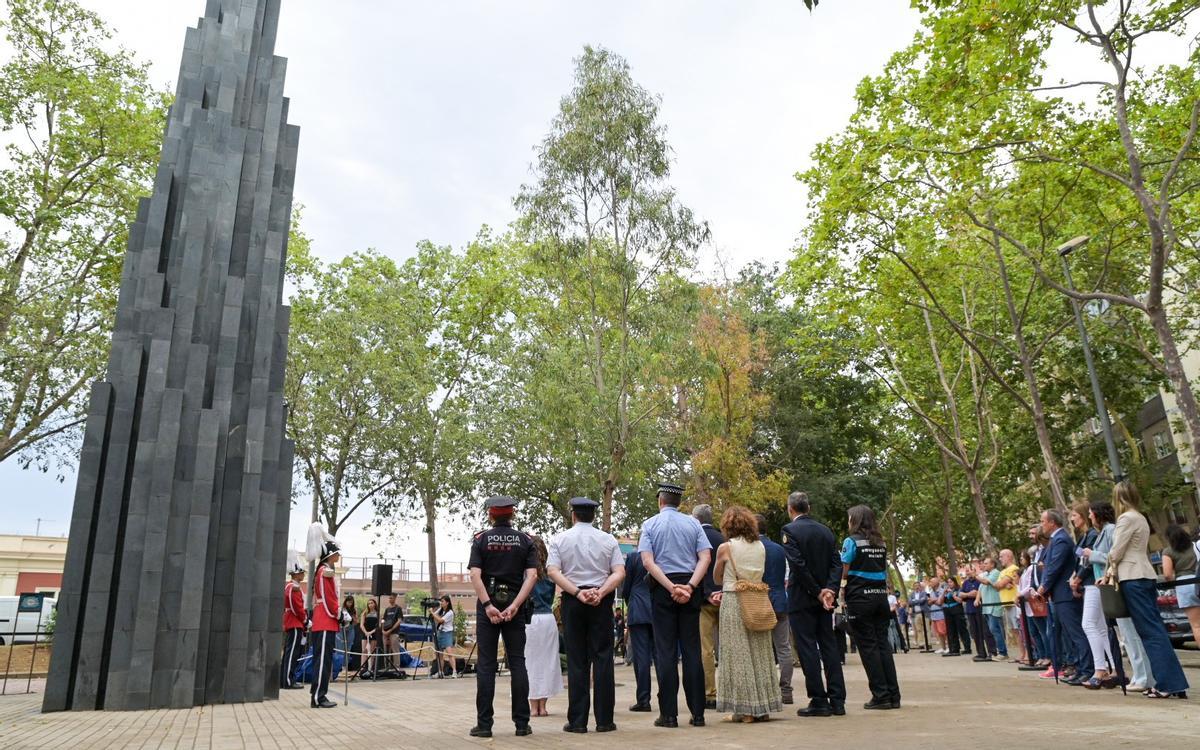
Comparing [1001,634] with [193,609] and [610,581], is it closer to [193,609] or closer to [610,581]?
[610,581]

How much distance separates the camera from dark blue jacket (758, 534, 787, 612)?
30.0 feet

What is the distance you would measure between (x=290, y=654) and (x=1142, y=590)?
13861 millimetres

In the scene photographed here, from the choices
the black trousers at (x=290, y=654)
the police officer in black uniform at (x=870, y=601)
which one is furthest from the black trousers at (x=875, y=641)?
the black trousers at (x=290, y=654)

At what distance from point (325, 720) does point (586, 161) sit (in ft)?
52.4

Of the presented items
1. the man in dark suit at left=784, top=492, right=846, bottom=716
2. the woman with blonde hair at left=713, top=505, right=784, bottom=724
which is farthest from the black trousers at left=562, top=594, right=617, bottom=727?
the man in dark suit at left=784, top=492, right=846, bottom=716

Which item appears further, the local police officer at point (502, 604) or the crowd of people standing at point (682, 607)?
the crowd of people standing at point (682, 607)

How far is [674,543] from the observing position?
7.63 m

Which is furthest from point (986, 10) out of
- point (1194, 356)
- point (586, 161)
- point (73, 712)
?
point (1194, 356)

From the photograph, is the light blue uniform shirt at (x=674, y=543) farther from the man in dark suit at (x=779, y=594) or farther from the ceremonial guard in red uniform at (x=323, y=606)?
the ceremonial guard in red uniform at (x=323, y=606)

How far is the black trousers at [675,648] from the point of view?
7.10 metres

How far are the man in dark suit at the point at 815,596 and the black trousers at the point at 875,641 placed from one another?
228mm

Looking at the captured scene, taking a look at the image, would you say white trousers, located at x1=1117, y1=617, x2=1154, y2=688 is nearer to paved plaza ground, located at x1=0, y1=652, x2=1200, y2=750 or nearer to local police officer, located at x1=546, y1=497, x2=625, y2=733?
paved plaza ground, located at x1=0, y1=652, x2=1200, y2=750

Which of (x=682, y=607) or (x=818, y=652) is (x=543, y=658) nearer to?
(x=682, y=607)

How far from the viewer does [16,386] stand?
77.5ft
